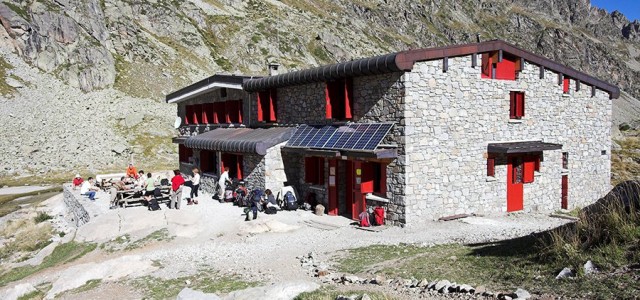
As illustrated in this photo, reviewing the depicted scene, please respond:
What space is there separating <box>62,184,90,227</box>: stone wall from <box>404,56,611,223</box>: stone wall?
510 inches

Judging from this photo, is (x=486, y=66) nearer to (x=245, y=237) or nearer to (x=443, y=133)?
(x=443, y=133)

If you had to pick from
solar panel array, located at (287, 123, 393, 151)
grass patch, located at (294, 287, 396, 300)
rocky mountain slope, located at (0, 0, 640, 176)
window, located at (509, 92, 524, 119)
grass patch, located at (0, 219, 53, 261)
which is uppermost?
rocky mountain slope, located at (0, 0, 640, 176)

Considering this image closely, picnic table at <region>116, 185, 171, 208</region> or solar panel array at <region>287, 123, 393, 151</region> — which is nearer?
solar panel array at <region>287, 123, 393, 151</region>

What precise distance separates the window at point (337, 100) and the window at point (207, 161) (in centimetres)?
1063

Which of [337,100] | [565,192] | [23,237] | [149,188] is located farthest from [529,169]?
[23,237]

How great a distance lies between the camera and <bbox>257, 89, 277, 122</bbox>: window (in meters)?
22.0

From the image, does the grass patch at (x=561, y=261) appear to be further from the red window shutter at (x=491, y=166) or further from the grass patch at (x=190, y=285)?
→ the red window shutter at (x=491, y=166)

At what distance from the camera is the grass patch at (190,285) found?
32.1 feet

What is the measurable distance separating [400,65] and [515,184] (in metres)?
7.06

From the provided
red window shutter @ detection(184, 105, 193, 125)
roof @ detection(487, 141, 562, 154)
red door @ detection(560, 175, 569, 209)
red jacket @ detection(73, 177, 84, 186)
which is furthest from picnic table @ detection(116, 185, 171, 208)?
red door @ detection(560, 175, 569, 209)

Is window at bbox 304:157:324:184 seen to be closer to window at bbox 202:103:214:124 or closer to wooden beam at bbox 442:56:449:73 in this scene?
wooden beam at bbox 442:56:449:73

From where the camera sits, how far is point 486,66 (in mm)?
17188

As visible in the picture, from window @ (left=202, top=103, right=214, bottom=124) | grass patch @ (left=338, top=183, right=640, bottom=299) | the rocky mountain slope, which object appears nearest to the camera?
grass patch @ (left=338, top=183, right=640, bottom=299)

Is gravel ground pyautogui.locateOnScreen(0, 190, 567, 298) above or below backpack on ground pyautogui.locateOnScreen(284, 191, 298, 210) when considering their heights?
below
